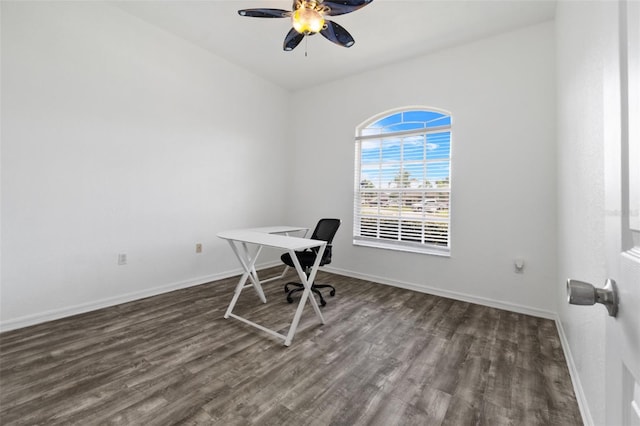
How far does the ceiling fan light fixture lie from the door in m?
2.07

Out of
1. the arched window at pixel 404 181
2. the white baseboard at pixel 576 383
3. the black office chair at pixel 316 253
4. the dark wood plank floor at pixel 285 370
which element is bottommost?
the dark wood plank floor at pixel 285 370

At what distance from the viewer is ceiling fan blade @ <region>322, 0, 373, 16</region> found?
82.5 inches

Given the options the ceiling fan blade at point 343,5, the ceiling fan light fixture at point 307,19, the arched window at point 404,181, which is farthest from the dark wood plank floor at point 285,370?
the ceiling fan blade at point 343,5

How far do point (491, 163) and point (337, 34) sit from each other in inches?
86.5

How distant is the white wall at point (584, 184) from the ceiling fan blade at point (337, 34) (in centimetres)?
158

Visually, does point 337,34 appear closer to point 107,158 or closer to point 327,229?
point 327,229

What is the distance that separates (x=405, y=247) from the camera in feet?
12.9

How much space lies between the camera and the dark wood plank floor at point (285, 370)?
157cm

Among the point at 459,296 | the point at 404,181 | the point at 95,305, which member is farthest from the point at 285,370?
the point at 404,181

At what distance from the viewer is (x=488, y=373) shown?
1.95 metres

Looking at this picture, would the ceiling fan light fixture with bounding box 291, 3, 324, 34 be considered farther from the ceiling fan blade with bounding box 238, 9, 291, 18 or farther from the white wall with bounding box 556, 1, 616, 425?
the white wall with bounding box 556, 1, 616, 425

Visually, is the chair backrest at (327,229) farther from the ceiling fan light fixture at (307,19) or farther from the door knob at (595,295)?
the door knob at (595,295)

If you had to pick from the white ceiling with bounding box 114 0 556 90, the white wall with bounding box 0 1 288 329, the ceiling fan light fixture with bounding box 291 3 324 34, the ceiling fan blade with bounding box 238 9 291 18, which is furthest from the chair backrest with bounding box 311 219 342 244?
the white ceiling with bounding box 114 0 556 90

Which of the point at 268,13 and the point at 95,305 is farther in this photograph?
the point at 95,305
